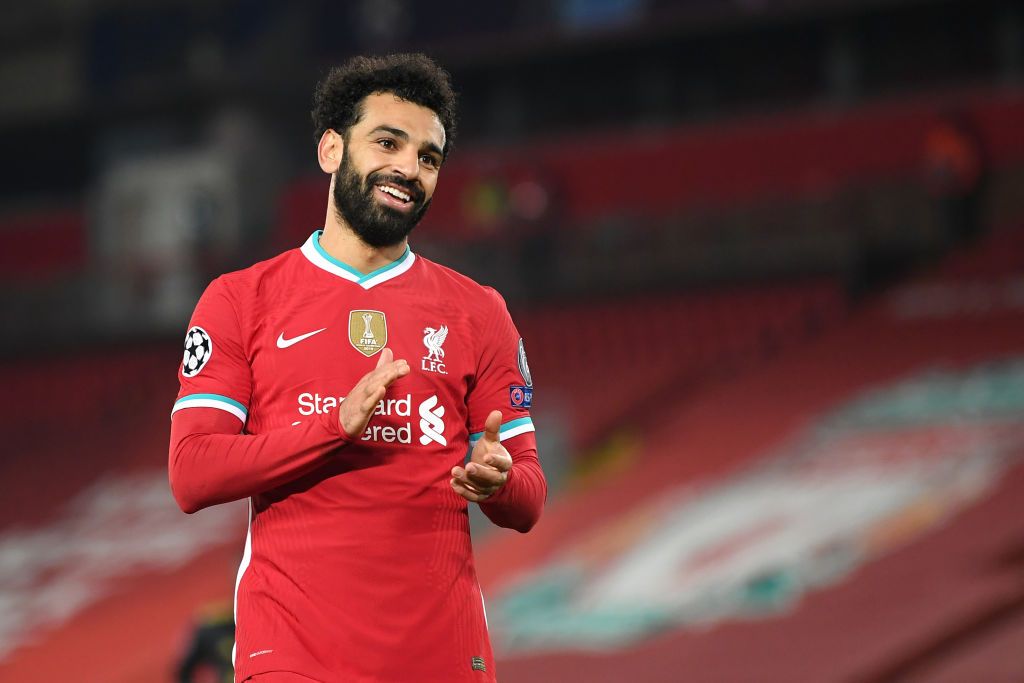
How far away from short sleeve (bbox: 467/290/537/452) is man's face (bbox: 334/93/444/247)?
26cm

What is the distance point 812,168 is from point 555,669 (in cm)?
864

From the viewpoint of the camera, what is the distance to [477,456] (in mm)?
2354

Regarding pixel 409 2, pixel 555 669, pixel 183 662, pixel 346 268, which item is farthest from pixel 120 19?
pixel 346 268

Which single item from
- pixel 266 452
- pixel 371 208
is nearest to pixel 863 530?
pixel 371 208

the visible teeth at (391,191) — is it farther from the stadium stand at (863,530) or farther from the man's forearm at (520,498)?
the stadium stand at (863,530)

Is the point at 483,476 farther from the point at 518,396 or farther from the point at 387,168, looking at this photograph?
the point at 387,168

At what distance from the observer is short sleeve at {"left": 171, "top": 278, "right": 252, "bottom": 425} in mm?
2438

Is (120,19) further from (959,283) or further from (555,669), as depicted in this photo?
(555,669)

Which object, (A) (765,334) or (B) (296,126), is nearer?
(A) (765,334)

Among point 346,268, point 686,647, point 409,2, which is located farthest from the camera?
point 409,2

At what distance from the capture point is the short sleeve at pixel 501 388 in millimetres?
2641

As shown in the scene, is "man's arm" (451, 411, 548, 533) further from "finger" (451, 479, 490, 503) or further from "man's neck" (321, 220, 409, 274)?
"man's neck" (321, 220, 409, 274)

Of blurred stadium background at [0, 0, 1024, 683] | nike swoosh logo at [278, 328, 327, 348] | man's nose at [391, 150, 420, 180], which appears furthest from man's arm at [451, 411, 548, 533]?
blurred stadium background at [0, 0, 1024, 683]

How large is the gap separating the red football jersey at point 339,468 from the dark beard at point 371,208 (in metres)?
0.08
